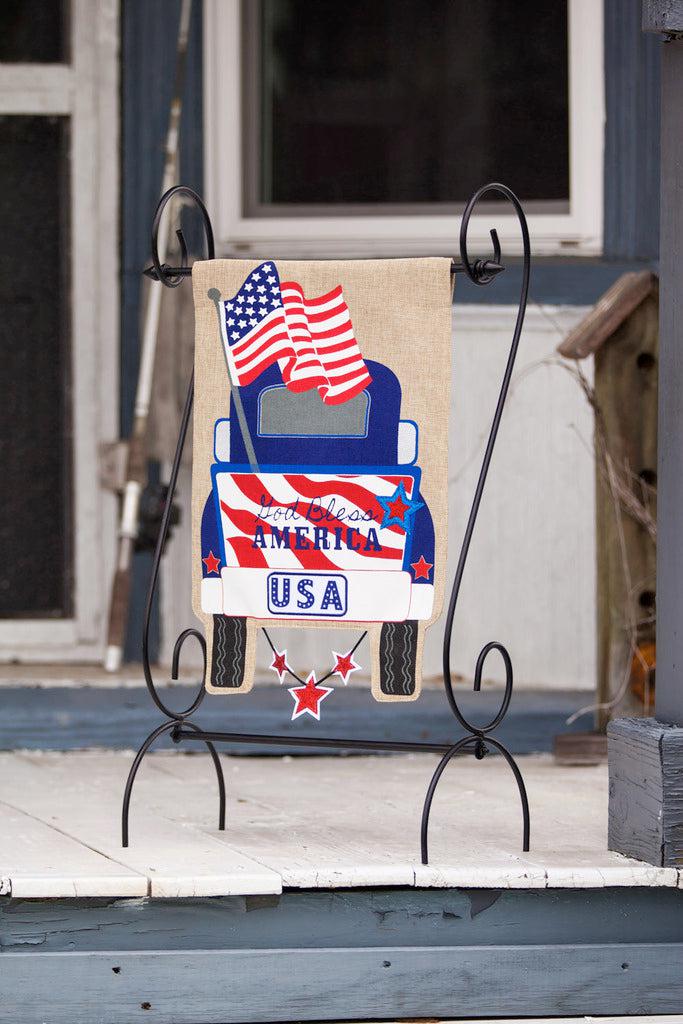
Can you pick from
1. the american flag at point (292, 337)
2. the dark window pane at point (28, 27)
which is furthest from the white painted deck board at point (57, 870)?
the dark window pane at point (28, 27)

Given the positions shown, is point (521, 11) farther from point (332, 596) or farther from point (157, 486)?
point (332, 596)

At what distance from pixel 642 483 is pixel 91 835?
72.5 inches

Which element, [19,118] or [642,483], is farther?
[19,118]

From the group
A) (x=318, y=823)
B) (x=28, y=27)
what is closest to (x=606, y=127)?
(x=28, y=27)

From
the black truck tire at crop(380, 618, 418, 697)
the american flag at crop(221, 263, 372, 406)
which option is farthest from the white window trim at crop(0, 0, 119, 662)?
the black truck tire at crop(380, 618, 418, 697)

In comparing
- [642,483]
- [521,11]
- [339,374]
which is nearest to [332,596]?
[339,374]

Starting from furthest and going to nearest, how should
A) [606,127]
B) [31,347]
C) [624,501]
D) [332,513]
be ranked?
[31,347] → [606,127] → [624,501] → [332,513]

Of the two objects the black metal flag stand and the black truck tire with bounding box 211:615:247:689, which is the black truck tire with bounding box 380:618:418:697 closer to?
the black metal flag stand

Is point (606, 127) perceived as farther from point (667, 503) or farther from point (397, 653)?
point (397, 653)

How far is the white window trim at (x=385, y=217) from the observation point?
16.5 ft

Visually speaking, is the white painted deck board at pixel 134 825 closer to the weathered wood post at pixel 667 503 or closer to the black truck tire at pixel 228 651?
the black truck tire at pixel 228 651

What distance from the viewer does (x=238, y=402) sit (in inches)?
135

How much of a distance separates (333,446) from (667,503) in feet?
2.34

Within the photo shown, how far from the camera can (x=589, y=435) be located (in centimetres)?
500
